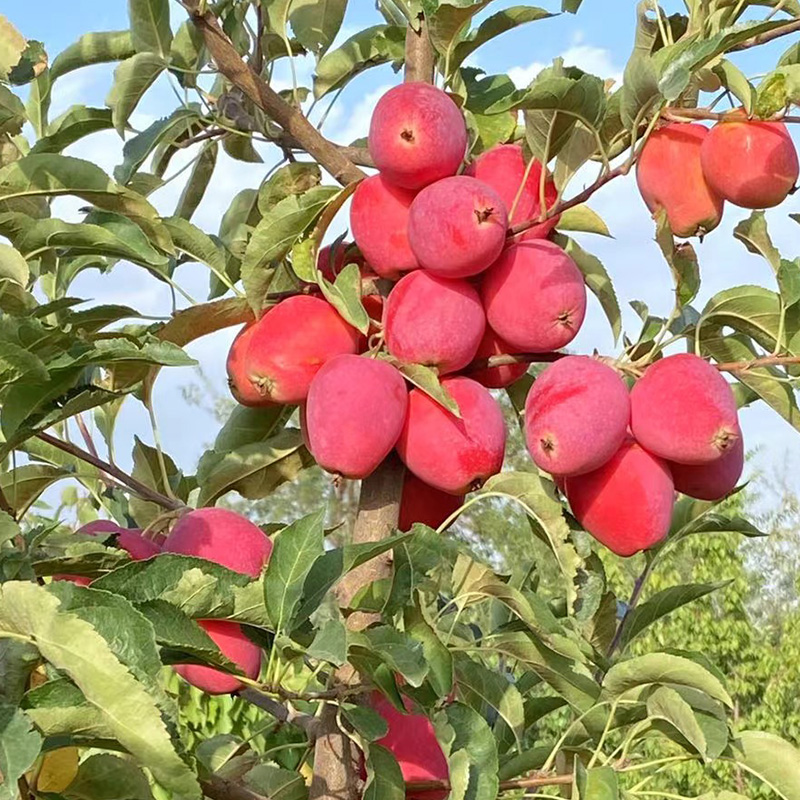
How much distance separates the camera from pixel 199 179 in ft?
4.30

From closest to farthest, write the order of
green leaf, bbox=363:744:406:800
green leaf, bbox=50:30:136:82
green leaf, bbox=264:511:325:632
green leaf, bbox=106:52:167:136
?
1. green leaf, bbox=264:511:325:632
2. green leaf, bbox=363:744:406:800
3. green leaf, bbox=106:52:167:136
4. green leaf, bbox=50:30:136:82

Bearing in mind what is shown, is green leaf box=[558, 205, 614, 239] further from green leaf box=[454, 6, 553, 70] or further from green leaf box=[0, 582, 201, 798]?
green leaf box=[0, 582, 201, 798]

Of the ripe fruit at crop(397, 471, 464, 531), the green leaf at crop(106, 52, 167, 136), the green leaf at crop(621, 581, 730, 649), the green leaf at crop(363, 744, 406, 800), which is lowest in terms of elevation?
the green leaf at crop(621, 581, 730, 649)

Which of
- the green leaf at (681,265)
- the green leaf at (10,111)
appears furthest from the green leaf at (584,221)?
the green leaf at (10,111)

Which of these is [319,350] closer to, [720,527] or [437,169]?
[437,169]

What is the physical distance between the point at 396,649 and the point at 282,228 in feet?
1.21

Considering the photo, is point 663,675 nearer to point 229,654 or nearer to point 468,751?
point 468,751

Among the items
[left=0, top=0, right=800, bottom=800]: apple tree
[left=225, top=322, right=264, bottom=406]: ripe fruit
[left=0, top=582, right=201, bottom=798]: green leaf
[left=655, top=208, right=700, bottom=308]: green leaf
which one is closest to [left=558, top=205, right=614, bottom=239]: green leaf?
[left=0, top=0, right=800, bottom=800]: apple tree

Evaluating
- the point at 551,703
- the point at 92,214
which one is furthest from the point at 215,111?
the point at 551,703

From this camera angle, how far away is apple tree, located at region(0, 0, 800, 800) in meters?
0.85

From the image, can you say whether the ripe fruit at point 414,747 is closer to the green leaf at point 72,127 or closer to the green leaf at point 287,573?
the green leaf at point 287,573

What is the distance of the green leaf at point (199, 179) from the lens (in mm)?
1309

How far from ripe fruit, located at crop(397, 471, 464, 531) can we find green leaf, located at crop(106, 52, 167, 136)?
0.45m

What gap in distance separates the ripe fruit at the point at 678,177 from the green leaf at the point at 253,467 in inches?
15.9
